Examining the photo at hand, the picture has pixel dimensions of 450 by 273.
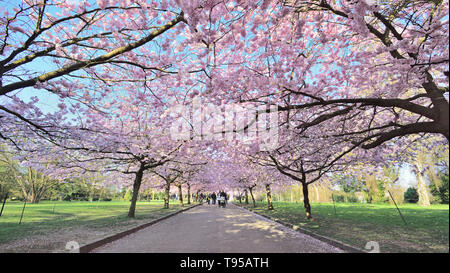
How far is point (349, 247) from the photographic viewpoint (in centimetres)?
614

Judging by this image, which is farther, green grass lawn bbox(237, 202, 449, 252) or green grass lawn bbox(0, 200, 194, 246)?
green grass lawn bbox(0, 200, 194, 246)

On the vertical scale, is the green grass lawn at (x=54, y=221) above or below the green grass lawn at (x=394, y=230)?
below

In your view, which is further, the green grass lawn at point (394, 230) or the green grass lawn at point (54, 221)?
the green grass lawn at point (54, 221)

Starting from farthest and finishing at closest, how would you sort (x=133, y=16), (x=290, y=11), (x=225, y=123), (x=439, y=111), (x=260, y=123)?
(x=225, y=123) → (x=260, y=123) → (x=133, y=16) → (x=290, y=11) → (x=439, y=111)

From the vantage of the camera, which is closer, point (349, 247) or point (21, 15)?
point (21, 15)

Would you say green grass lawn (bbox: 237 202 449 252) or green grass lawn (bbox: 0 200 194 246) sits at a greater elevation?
green grass lawn (bbox: 237 202 449 252)

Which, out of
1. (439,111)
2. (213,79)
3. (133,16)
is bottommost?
(439,111)

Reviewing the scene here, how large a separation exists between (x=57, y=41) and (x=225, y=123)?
19.8 ft

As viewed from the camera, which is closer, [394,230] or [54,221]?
[394,230]

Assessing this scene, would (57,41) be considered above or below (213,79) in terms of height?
above

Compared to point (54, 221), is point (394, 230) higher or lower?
higher

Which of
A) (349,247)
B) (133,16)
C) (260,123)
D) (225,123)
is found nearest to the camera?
(349,247)
